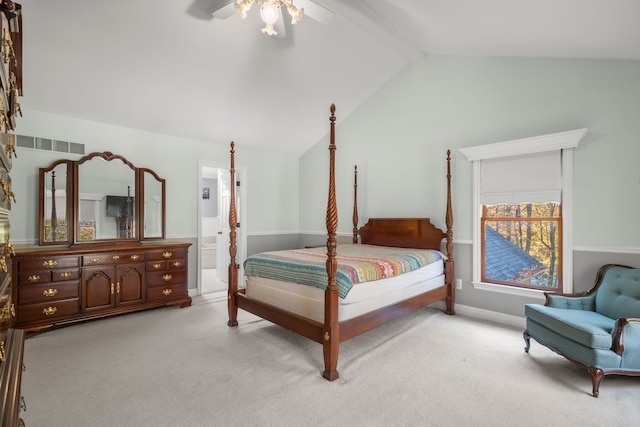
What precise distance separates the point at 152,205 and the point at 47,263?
1.47 m

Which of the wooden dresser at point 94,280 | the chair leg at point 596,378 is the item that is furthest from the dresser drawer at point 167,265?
the chair leg at point 596,378

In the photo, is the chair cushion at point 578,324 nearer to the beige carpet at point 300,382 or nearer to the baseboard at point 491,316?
the beige carpet at point 300,382

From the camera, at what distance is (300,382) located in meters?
2.37

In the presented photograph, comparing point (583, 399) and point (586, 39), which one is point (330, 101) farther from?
point (583, 399)

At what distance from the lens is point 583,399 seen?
2143 mm

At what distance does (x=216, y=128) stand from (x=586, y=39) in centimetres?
449

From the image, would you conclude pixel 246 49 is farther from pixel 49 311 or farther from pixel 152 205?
pixel 49 311

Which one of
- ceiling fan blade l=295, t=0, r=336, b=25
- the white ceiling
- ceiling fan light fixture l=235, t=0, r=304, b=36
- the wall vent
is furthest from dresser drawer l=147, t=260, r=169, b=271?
ceiling fan blade l=295, t=0, r=336, b=25

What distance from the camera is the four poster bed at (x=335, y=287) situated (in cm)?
248

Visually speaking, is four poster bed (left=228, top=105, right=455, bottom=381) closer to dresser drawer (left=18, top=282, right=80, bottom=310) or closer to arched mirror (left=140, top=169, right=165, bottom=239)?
arched mirror (left=140, top=169, right=165, bottom=239)

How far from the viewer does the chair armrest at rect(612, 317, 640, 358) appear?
221 centimetres

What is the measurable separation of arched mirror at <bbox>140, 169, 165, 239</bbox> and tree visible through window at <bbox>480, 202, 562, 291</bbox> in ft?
14.6

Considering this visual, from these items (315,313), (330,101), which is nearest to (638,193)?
(315,313)

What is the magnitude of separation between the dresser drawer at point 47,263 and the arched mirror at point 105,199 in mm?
563
